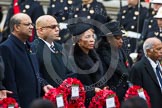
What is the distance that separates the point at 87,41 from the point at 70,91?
3.34 ft

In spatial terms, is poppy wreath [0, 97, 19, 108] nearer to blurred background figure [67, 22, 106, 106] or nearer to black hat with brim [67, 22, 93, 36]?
blurred background figure [67, 22, 106, 106]

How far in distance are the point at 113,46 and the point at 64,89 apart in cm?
173

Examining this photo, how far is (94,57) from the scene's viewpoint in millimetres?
13336

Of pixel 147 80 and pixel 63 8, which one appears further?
pixel 63 8

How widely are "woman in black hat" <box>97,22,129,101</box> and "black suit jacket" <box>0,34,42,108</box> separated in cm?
145

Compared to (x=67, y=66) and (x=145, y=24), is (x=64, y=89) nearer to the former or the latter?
(x=67, y=66)

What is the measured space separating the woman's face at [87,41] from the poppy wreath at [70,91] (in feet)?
2.77

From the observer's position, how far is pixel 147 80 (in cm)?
1368

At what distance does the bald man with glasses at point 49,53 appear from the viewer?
42.4 ft

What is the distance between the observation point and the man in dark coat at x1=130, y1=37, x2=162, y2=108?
13.6 metres

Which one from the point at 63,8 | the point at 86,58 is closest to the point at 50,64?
the point at 86,58

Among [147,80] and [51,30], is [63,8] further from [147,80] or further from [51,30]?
[51,30]

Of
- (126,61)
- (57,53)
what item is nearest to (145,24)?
(126,61)

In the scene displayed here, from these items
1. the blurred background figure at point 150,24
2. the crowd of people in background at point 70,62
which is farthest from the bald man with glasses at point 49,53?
the blurred background figure at point 150,24
